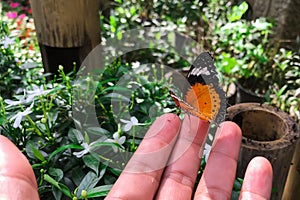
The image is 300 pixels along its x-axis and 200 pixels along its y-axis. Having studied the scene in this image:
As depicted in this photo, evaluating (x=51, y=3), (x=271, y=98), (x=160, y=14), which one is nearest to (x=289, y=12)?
(x=271, y=98)

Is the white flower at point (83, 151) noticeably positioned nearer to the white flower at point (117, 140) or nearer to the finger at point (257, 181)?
the white flower at point (117, 140)

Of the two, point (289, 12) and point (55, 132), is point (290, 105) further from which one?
point (55, 132)

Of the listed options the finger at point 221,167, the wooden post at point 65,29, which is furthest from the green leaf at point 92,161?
the wooden post at point 65,29

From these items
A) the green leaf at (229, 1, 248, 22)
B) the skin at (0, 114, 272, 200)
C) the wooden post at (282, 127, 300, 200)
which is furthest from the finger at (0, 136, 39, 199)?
the green leaf at (229, 1, 248, 22)

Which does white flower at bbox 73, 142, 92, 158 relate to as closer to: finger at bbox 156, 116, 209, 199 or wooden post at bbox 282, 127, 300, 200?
finger at bbox 156, 116, 209, 199

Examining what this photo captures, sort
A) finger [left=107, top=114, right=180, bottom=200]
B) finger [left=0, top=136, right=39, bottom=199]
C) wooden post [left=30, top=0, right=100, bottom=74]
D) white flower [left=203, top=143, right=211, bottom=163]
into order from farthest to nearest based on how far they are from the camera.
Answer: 1. wooden post [left=30, top=0, right=100, bottom=74]
2. white flower [left=203, top=143, right=211, bottom=163]
3. finger [left=107, top=114, right=180, bottom=200]
4. finger [left=0, top=136, right=39, bottom=199]

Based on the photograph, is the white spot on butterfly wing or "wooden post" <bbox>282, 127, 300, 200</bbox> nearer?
the white spot on butterfly wing

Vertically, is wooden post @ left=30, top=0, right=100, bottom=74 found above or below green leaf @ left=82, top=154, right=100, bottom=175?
above
